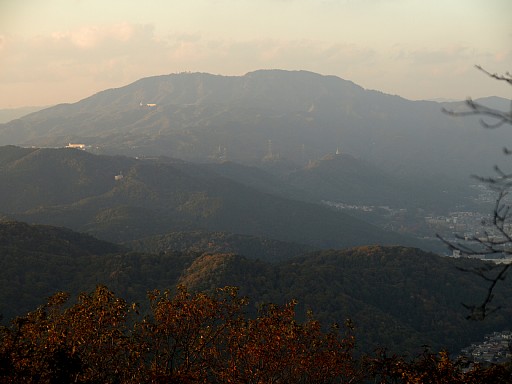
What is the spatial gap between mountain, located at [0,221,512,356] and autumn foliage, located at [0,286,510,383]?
5044 cm

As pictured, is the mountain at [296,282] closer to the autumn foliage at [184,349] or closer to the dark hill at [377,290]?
the dark hill at [377,290]

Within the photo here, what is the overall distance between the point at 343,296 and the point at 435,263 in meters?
30.2

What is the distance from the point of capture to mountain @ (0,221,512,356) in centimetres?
7981

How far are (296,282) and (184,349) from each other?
70.7 m

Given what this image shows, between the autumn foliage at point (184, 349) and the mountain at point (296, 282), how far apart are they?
50440mm

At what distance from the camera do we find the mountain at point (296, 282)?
79812 mm

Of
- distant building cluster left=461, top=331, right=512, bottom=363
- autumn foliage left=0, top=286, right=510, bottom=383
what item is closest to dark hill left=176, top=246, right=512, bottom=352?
distant building cluster left=461, top=331, right=512, bottom=363

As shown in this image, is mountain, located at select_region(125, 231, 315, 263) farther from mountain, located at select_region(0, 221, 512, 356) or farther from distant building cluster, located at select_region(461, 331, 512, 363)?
distant building cluster, located at select_region(461, 331, 512, 363)

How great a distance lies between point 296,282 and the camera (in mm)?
92438

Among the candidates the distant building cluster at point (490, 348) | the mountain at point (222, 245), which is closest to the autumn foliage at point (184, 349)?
the distant building cluster at point (490, 348)

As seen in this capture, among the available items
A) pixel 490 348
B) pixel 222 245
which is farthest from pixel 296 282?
pixel 222 245

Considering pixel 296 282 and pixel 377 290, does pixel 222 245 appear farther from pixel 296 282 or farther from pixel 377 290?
pixel 296 282

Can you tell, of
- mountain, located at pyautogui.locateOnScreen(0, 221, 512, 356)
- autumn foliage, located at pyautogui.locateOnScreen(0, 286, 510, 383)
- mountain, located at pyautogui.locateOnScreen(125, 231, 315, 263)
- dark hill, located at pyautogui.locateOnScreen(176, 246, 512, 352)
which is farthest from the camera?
mountain, located at pyautogui.locateOnScreen(125, 231, 315, 263)

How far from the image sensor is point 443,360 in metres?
21.4
